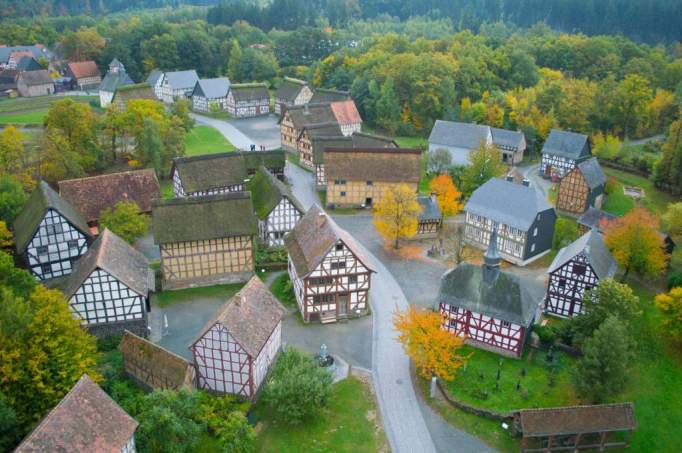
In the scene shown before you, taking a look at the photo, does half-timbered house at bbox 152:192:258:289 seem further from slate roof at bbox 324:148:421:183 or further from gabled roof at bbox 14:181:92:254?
slate roof at bbox 324:148:421:183

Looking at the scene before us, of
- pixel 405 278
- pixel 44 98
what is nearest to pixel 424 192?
pixel 405 278

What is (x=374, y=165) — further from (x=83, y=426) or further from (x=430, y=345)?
(x=83, y=426)

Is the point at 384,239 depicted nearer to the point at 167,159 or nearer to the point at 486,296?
the point at 486,296

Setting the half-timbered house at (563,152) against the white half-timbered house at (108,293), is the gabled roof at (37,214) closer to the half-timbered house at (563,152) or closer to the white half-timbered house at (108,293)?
the white half-timbered house at (108,293)

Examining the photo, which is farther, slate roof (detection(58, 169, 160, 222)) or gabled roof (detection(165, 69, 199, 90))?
gabled roof (detection(165, 69, 199, 90))

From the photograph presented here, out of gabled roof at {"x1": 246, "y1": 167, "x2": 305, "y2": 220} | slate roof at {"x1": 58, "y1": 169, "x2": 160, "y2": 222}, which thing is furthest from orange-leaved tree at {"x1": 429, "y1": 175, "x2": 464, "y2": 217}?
slate roof at {"x1": 58, "y1": 169, "x2": 160, "y2": 222}

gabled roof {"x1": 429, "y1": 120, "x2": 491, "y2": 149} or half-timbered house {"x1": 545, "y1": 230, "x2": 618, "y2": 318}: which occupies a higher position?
gabled roof {"x1": 429, "y1": 120, "x2": 491, "y2": 149}
